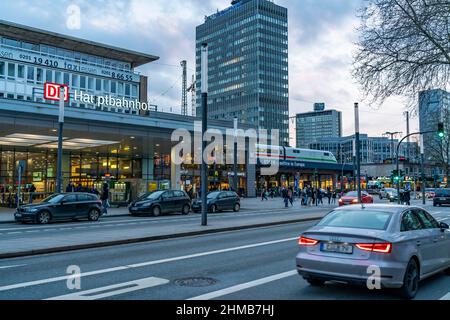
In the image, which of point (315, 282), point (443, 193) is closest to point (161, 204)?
point (315, 282)

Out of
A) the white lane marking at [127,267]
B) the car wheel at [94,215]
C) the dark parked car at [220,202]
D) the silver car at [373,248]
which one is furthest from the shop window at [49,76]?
the silver car at [373,248]

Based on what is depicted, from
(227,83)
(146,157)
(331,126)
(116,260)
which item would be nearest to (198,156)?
(146,157)

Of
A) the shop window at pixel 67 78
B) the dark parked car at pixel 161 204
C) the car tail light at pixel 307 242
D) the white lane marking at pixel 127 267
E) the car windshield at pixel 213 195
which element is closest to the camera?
the car tail light at pixel 307 242

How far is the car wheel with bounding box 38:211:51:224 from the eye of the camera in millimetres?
21672

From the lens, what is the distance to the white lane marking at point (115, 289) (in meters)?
7.07

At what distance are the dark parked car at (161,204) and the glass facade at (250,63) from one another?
141m

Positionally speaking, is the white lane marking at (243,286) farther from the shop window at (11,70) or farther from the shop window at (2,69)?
the shop window at (11,70)

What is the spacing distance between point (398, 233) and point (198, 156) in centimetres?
4344

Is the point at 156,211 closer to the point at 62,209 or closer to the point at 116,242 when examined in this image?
the point at 62,209

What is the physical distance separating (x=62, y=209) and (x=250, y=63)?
157404 millimetres

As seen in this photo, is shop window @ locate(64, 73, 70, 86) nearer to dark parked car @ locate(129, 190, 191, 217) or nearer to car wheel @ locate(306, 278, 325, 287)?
dark parked car @ locate(129, 190, 191, 217)

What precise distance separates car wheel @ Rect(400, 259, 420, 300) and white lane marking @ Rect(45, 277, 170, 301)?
408 centimetres

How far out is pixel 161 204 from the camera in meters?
28.1
